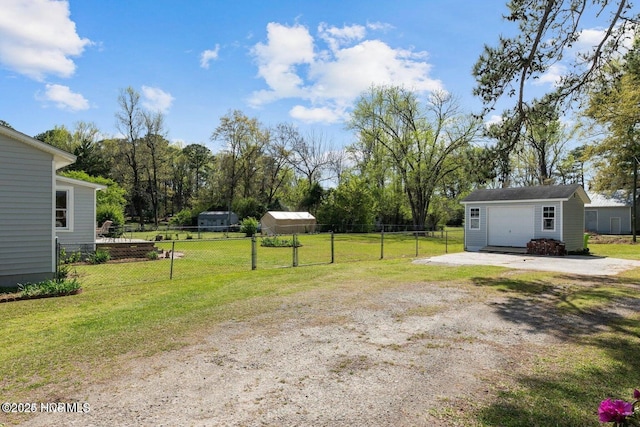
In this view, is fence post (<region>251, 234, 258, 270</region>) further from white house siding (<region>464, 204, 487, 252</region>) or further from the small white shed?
the small white shed

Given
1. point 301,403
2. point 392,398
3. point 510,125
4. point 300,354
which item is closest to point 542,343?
point 392,398

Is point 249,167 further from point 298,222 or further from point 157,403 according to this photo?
point 157,403

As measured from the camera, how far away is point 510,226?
61.6 ft

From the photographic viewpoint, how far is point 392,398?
10.0 feet

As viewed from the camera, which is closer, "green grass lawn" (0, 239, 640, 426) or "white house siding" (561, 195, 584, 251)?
"green grass lawn" (0, 239, 640, 426)

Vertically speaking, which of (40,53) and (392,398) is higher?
(40,53)

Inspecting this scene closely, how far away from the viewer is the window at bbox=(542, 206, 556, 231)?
17.2m

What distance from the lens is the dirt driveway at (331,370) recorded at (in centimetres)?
277

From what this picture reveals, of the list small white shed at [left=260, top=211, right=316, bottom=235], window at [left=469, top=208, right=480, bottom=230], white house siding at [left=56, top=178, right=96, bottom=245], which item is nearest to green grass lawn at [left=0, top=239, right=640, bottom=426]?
white house siding at [left=56, top=178, right=96, bottom=245]

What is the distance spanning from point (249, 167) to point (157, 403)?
151 feet

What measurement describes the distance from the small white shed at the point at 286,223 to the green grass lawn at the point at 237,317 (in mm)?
20865

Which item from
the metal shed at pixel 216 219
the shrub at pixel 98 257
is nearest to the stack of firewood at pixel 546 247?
the shrub at pixel 98 257

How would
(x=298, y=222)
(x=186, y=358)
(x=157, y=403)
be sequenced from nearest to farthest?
1. (x=157, y=403)
2. (x=186, y=358)
3. (x=298, y=222)

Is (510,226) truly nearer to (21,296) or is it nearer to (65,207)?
(21,296)
